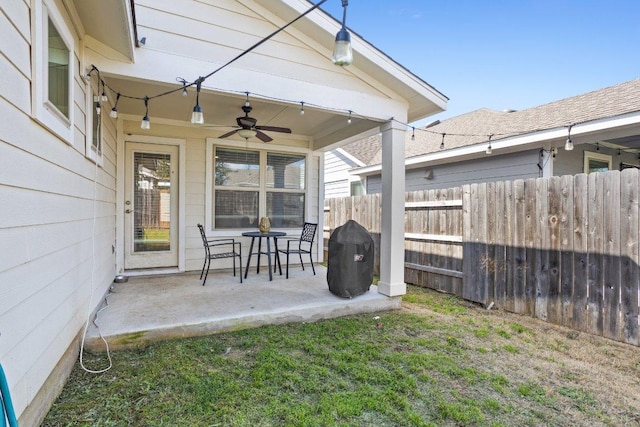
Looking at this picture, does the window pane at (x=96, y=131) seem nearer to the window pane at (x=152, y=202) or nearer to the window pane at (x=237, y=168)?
the window pane at (x=152, y=202)

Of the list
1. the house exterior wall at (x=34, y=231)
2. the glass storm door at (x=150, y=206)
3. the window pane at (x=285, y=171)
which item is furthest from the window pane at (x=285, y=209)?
the house exterior wall at (x=34, y=231)

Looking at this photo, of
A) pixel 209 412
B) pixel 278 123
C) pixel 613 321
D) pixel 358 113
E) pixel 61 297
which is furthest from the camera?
pixel 278 123

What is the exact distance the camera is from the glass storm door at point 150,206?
4.88 meters

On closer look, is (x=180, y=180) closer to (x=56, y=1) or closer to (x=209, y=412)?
(x=56, y=1)

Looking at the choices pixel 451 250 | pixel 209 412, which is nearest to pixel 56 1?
pixel 209 412

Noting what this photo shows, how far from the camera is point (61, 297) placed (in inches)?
83.8

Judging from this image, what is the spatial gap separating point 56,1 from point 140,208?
332cm

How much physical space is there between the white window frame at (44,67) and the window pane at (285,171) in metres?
3.66

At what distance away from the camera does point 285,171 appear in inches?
235

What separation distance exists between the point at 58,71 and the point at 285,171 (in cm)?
396

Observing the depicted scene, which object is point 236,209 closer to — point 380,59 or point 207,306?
point 207,306

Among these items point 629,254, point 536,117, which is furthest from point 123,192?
point 536,117

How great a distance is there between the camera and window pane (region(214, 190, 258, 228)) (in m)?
5.47

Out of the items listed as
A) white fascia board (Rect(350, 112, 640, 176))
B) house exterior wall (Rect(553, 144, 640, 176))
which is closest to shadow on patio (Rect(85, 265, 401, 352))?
white fascia board (Rect(350, 112, 640, 176))
